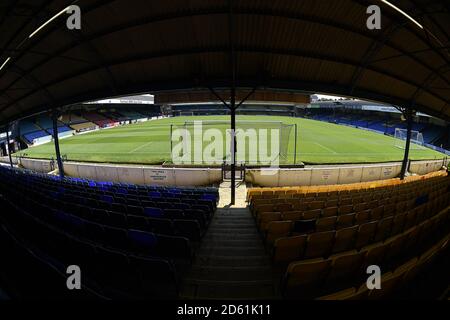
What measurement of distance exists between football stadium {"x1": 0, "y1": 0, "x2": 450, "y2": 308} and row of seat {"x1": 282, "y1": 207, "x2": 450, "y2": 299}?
3 centimetres

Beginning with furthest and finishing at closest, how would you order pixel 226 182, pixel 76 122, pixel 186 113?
1. pixel 186 113
2. pixel 76 122
3. pixel 226 182

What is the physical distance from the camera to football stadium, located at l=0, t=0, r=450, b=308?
3.50 metres

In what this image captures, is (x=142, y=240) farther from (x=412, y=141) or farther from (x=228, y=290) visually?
(x=412, y=141)

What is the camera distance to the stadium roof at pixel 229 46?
7.12 m

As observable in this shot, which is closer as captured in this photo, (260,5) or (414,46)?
(260,5)

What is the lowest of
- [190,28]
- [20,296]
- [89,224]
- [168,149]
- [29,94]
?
[20,296]

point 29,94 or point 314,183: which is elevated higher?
point 29,94

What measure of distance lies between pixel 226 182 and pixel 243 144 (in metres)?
11.0

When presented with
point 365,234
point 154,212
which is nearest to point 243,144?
point 154,212

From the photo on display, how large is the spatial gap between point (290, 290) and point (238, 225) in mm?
3392

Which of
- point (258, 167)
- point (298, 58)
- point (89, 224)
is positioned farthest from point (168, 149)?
point (89, 224)

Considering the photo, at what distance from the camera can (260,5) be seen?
7.08 metres

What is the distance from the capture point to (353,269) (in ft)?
11.8
